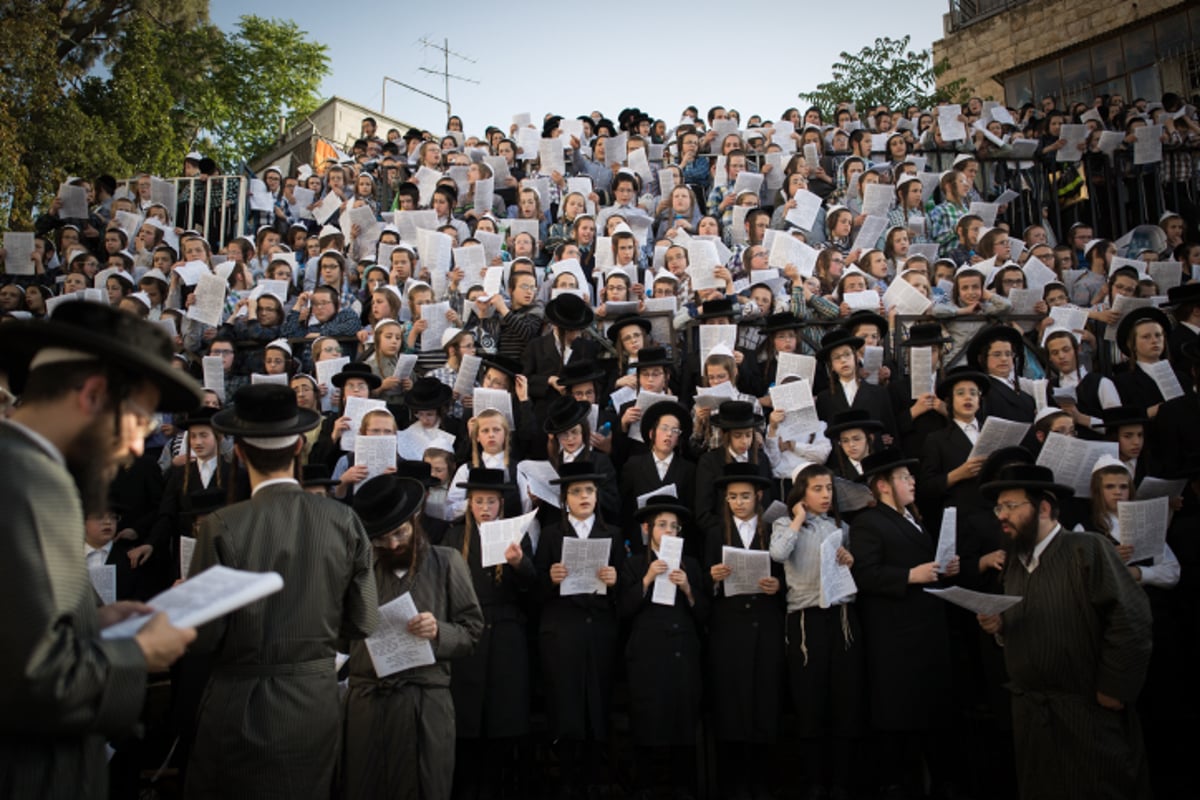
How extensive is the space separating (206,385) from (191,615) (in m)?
6.62

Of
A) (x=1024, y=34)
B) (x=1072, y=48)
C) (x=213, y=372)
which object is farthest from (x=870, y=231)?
(x=1024, y=34)

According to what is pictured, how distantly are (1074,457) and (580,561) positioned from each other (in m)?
3.28

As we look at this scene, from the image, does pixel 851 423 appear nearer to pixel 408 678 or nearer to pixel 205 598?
pixel 408 678

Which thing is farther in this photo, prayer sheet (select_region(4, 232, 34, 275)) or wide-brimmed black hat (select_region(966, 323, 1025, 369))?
prayer sheet (select_region(4, 232, 34, 275))

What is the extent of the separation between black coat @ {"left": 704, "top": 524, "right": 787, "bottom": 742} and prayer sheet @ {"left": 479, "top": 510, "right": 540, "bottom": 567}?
4.54 ft

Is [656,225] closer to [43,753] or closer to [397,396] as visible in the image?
[397,396]

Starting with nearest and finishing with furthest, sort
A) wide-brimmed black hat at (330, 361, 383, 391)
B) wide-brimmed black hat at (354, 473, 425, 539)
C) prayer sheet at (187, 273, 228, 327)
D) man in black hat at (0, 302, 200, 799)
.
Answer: man in black hat at (0, 302, 200, 799) → wide-brimmed black hat at (354, 473, 425, 539) → wide-brimmed black hat at (330, 361, 383, 391) → prayer sheet at (187, 273, 228, 327)

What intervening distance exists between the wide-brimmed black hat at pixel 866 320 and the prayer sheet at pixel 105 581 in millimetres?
6143

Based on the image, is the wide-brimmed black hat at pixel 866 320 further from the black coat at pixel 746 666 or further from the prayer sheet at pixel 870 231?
the black coat at pixel 746 666

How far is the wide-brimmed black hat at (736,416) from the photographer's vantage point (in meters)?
6.35

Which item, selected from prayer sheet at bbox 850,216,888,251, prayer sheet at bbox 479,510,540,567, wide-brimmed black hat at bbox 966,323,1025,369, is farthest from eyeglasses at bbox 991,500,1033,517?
prayer sheet at bbox 850,216,888,251

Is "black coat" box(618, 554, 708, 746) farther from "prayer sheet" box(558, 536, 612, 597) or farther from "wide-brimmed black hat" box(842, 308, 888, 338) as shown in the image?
"wide-brimmed black hat" box(842, 308, 888, 338)

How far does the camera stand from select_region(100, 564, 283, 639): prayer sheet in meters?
2.07

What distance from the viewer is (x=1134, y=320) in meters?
7.23
